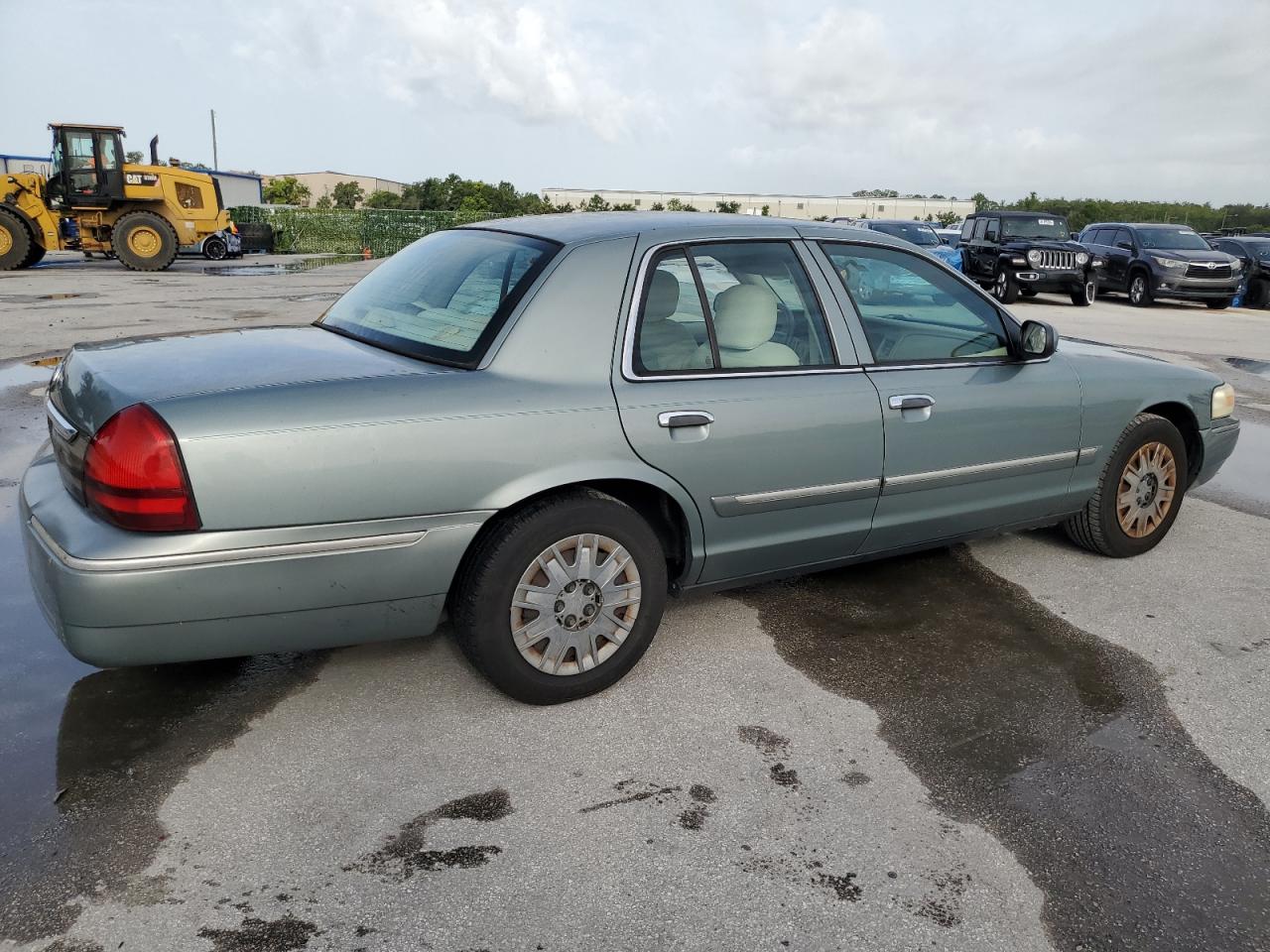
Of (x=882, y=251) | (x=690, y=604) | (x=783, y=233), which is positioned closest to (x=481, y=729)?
(x=690, y=604)

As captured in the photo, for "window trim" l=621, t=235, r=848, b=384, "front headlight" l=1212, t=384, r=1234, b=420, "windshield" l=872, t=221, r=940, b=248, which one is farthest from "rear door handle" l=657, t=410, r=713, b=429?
"windshield" l=872, t=221, r=940, b=248

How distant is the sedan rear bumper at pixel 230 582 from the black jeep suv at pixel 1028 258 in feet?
60.3

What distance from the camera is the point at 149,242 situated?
22.8 meters

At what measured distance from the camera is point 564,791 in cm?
280

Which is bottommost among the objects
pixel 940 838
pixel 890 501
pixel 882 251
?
pixel 940 838

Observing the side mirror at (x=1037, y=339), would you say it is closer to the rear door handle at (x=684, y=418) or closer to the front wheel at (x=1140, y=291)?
the rear door handle at (x=684, y=418)

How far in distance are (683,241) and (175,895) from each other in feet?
8.11

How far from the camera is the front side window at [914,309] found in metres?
3.86

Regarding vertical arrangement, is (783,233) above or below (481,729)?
above

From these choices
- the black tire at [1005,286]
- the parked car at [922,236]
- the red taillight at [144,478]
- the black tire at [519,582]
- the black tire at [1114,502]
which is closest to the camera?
the red taillight at [144,478]

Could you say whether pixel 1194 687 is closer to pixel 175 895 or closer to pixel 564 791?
pixel 564 791

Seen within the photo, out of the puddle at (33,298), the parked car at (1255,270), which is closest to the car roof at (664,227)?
the puddle at (33,298)

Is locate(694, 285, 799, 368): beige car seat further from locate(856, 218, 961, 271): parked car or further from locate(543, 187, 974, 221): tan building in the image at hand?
locate(543, 187, 974, 221): tan building

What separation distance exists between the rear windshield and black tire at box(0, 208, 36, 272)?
2121cm
